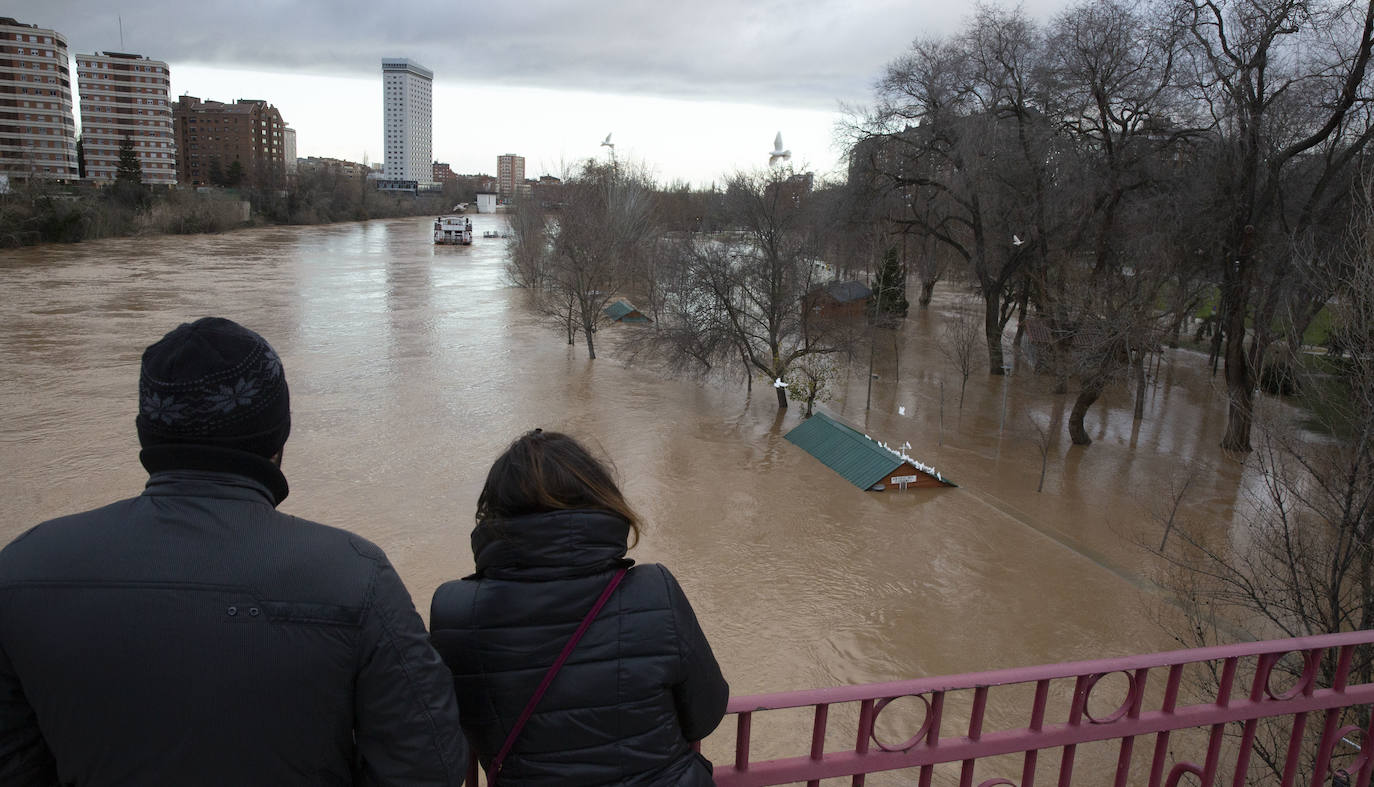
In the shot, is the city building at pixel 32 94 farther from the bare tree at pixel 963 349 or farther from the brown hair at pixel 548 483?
the brown hair at pixel 548 483

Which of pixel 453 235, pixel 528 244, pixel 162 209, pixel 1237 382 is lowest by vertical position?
pixel 1237 382

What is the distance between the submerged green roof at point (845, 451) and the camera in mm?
17703

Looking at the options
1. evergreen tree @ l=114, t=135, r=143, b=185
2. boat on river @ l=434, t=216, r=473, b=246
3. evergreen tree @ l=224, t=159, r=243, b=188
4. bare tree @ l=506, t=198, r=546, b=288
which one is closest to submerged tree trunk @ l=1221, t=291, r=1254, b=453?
bare tree @ l=506, t=198, r=546, b=288

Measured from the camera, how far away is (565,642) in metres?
1.89

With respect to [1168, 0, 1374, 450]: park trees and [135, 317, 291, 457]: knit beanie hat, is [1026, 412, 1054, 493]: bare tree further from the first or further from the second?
[135, 317, 291, 457]: knit beanie hat

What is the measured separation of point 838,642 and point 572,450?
34.2 ft

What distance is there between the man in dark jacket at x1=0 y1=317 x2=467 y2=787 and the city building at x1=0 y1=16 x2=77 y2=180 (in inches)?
4204

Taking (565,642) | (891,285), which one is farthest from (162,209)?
(565,642)

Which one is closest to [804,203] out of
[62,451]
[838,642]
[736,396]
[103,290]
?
[736,396]

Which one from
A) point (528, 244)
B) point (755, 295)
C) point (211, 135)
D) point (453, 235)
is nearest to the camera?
point (755, 295)

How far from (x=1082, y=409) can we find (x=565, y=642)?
66.9ft

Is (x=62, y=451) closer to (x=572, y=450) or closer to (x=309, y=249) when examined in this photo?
(x=572, y=450)

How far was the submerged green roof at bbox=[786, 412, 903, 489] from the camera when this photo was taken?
58.1ft

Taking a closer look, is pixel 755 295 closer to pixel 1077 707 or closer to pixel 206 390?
pixel 1077 707
